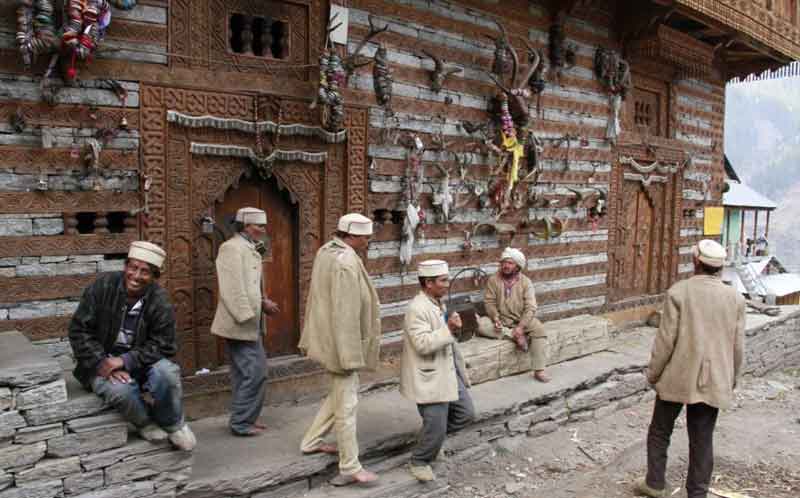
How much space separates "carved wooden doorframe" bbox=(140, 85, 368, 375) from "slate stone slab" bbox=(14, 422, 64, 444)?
1.87 metres

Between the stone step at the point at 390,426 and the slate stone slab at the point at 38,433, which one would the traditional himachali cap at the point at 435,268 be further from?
the slate stone slab at the point at 38,433

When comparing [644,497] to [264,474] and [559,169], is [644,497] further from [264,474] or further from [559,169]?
[559,169]

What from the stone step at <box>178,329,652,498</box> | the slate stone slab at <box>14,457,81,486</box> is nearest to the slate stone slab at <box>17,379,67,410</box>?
the slate stone slab at <box>14,457,81,486</box>

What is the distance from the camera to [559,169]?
931cm

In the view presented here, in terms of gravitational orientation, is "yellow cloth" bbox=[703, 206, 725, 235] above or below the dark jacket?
above

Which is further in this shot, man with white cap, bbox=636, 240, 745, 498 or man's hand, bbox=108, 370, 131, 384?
man with white cap, bbox=636, 240, 745, 498

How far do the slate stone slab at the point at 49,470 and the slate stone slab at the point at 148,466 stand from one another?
0.20 meters

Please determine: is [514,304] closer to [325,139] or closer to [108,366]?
[325,139]

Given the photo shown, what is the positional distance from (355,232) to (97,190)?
220cm

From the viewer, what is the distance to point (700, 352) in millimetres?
4801

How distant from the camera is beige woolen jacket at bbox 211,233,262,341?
493 centimetres

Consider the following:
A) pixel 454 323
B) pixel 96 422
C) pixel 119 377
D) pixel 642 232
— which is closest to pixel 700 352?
pixel 454 323

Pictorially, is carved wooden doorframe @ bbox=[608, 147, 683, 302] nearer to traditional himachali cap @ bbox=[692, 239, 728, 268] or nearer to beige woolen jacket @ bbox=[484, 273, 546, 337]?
beige woolen jacket @ bbox=[484, 273, 546, 337]

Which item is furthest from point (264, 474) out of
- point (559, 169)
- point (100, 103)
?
point (559, 169)
